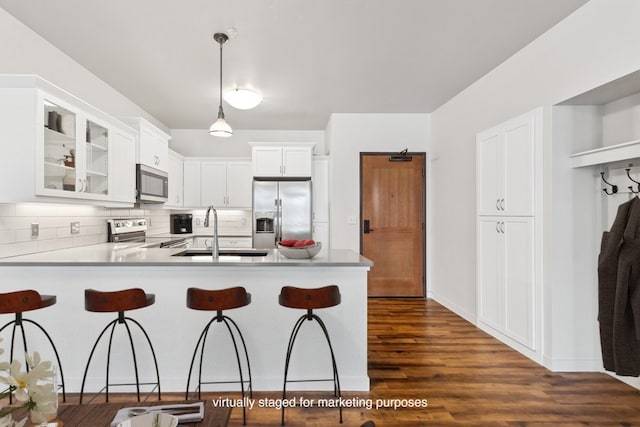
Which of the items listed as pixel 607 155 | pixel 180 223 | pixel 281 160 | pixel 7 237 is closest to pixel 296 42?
pixel 281 160

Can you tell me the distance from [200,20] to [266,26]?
0.50 meters

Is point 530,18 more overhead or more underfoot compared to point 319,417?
more overhead

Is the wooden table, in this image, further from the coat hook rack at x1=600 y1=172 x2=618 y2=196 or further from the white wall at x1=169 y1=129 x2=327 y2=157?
the white wall at x1=169 y1=129 x2=327 y2=157

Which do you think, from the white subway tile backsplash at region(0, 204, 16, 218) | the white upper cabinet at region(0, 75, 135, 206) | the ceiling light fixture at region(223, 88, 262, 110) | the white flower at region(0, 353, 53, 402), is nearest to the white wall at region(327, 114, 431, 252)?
the ceiling light fixture at region(223, 88, 262, 110)

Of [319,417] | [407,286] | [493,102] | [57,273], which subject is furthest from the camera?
[407,286]

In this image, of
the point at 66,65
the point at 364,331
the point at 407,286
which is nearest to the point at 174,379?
the point at 364,331

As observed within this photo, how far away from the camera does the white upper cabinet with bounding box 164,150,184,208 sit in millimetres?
4961

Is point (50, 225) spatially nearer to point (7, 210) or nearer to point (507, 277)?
point (7, 210)

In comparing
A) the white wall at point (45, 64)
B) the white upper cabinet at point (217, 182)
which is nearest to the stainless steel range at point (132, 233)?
the white upper cabinet at point (217, 182)

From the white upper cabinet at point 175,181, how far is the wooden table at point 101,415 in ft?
12.7

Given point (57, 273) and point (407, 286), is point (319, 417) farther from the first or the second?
point (407, 286)

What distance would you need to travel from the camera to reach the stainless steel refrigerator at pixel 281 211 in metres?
5.05

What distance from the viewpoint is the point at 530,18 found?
8.52 feet

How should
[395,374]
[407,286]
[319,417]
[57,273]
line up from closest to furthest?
1. [319,417]
2. [57,273]
3. [395,374]
4. [407,286]
